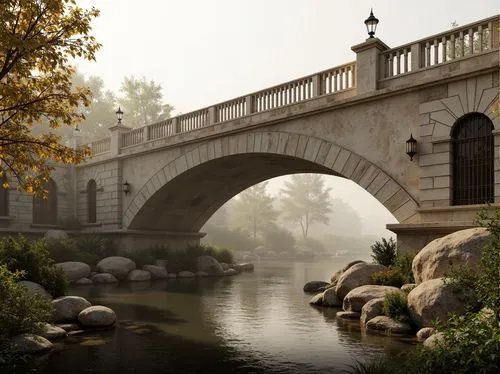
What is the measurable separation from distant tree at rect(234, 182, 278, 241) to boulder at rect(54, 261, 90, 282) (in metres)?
40.4

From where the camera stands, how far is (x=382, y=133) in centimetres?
1529

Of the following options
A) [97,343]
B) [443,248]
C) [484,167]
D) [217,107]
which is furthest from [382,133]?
[97,343]

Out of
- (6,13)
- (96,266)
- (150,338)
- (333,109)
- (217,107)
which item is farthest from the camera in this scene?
(96,266)

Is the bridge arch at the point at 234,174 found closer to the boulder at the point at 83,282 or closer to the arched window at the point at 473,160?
the arched window at the point at 473,160

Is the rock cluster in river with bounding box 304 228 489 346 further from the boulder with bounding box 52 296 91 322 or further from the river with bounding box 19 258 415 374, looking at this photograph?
the boulder with bounding box 52 296 91 322

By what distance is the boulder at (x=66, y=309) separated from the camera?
1159cm

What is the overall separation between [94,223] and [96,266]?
632 cm

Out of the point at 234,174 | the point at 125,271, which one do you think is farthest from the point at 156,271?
the point at 234,174

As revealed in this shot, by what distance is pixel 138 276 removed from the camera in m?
23.3

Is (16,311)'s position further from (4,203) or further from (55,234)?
(4,203)

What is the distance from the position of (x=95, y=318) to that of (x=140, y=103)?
145ft

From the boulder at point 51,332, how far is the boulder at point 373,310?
22.8 ft

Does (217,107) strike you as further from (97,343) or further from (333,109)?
(97,343)

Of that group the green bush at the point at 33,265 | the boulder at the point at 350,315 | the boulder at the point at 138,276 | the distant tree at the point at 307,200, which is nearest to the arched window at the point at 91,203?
the boulder at the point at 138,276
